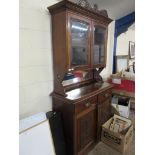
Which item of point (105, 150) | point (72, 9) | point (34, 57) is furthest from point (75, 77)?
point (105, 150)

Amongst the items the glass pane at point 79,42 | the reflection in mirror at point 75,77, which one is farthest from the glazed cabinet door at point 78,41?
the reflection in mirror at point 75,77

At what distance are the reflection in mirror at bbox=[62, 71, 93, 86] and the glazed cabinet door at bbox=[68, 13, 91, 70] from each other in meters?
0.31

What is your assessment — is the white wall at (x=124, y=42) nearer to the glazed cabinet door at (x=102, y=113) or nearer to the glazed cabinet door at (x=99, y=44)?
the glazed cabinet door at (x=99, y=44)

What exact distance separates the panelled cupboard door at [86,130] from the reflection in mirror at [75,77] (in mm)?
509

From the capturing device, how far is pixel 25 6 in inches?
60.9

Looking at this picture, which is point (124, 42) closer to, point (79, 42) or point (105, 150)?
point (79, 42)

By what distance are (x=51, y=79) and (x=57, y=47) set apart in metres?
0.44

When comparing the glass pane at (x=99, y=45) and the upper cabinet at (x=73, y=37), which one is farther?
the glass pane at (x=99, y=45)

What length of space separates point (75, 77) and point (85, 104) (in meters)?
0.54

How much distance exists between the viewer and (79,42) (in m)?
1.83

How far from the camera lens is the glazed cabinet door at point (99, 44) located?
2.05 metres

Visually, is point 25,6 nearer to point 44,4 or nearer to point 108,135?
point 44,4
